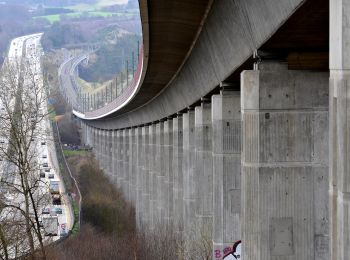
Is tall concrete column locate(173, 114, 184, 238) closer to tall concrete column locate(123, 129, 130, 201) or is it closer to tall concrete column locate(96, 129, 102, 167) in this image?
tall concrete column locate(123, 129, 130, 201)

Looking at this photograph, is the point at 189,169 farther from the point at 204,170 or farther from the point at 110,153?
the point at 110,153

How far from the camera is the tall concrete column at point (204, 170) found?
31828mm

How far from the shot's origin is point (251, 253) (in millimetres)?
16922

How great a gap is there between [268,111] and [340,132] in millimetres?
7164

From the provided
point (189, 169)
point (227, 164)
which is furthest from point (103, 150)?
point (227, 164)

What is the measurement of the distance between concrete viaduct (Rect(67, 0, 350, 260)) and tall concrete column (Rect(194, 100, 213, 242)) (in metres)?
0.04

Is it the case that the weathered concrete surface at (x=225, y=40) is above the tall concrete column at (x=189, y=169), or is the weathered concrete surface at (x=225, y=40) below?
above

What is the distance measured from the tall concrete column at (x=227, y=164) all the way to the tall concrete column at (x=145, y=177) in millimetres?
31102

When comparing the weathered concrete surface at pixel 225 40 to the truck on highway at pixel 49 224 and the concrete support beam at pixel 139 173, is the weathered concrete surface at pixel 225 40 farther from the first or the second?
the concrete support beam at pixel 139 173

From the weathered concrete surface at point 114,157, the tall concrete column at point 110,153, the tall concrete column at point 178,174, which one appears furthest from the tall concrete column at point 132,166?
the tall concrete column at point 178,174

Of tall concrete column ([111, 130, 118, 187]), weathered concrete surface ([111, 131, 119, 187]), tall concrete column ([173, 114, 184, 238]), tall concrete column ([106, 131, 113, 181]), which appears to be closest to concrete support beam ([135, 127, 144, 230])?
tall concrete column ([173, 114, 184, 238])

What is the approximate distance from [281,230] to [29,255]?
12524mm

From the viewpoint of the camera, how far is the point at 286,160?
53.8 ft

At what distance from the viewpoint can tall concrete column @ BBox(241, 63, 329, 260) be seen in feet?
53.9
